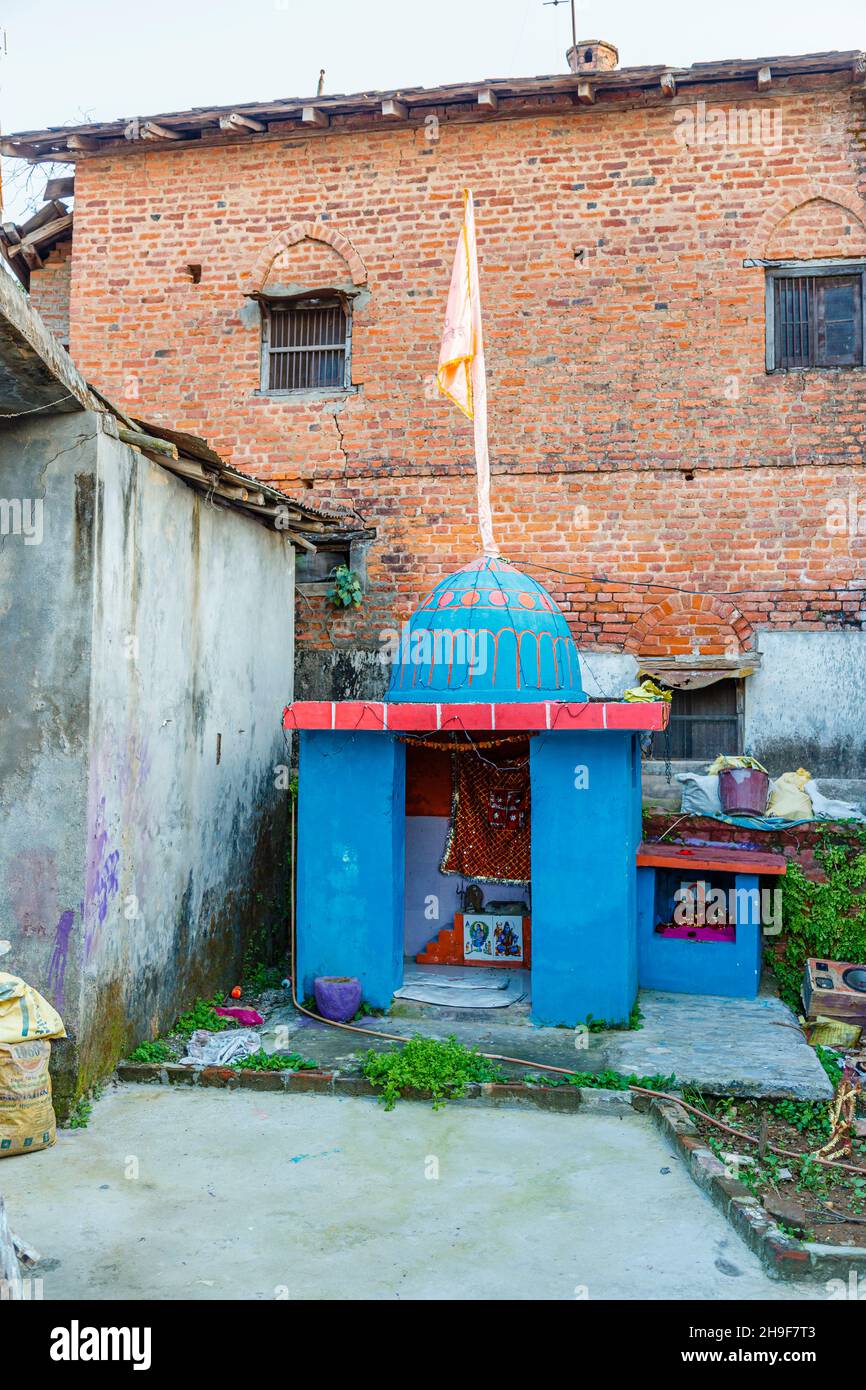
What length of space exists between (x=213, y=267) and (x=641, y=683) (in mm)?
6584

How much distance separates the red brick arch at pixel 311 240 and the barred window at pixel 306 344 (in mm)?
325

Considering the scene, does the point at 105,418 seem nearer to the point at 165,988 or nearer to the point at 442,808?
the point at 165,988

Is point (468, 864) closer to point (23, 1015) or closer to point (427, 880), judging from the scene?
point (427, 880)

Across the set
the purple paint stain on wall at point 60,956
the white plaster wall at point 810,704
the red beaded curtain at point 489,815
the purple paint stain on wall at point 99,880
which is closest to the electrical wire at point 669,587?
the white plaster wall at point 810,704

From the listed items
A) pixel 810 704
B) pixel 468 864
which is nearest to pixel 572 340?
pixel 810 704

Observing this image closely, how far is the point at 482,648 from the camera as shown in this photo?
8.50m

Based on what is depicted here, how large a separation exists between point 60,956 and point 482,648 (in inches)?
151

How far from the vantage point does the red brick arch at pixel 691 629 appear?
10938mm

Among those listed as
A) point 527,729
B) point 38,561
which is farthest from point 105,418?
point 527,729

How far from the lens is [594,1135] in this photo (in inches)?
249

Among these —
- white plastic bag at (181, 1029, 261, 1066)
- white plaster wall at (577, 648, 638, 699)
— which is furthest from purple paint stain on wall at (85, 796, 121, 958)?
white plaster wall at (577, 648, 638, 699)

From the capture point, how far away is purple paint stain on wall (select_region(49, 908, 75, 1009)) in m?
6.45
